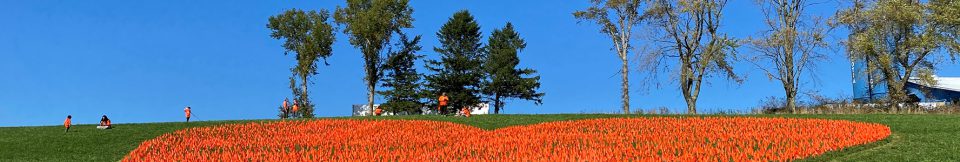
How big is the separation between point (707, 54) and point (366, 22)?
19989 mm

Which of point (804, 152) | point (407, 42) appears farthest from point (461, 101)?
point (804, 152)

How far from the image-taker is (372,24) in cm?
4578

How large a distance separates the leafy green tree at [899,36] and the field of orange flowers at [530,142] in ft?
65.7

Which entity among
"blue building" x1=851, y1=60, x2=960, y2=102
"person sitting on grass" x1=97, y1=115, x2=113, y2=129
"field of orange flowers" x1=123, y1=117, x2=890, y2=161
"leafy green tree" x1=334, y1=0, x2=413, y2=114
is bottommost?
"field of orange flowers" x1=123, y1=117, x2=890, y2=161

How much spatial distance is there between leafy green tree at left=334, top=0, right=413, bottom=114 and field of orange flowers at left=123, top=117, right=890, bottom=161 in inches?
850

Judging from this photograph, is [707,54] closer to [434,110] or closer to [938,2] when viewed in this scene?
[938,2]

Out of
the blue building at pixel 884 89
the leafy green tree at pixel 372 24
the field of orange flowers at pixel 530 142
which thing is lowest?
the field of orange flowers at pixel 530 142

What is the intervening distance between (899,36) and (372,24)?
2926 cm

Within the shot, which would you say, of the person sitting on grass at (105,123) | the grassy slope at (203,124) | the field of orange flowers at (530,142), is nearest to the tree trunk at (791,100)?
the grassy slope at (203,124)

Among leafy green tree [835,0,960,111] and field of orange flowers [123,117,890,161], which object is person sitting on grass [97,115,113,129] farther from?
leafy green tree [835,0,960,111]

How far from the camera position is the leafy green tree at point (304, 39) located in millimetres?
46562

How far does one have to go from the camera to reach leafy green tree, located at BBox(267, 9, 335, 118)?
4656 cm

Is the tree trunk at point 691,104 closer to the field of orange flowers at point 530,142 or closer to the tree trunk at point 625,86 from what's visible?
the tree trunk at point 625,86

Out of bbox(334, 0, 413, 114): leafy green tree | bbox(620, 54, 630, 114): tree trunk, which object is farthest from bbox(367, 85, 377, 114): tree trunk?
bbox(620, 54, 630, 114): tree trunk
